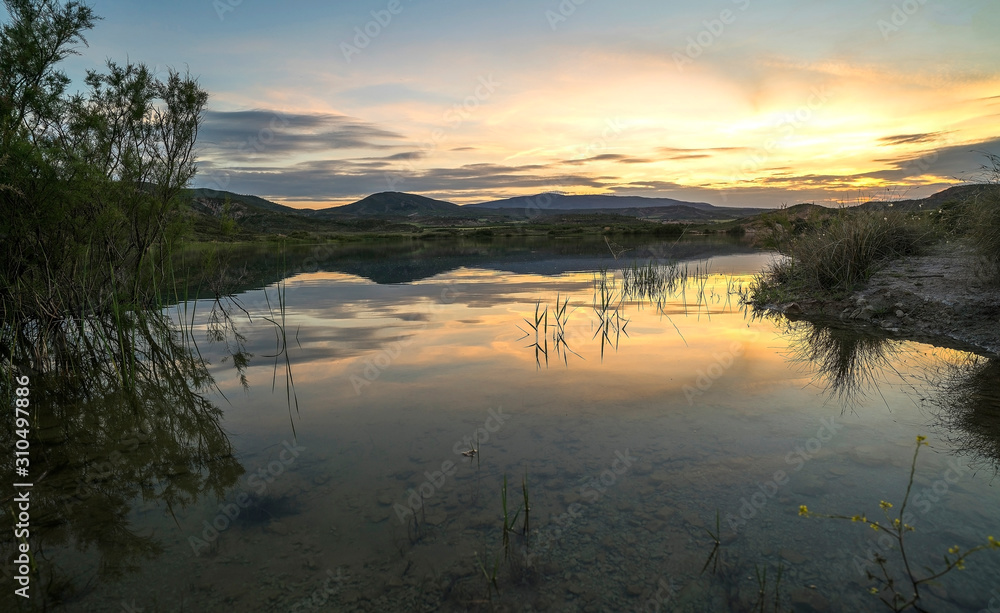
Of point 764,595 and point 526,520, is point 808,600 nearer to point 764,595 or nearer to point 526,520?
point 764,595

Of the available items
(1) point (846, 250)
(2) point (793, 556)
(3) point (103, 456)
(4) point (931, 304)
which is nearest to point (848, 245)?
(1) point (846, 250)

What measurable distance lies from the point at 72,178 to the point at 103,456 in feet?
15.5

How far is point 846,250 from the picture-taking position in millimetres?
13445

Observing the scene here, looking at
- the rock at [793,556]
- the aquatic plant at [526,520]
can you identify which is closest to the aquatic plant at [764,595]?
the rock at [793,556]

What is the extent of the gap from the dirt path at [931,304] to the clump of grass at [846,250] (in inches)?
19.4

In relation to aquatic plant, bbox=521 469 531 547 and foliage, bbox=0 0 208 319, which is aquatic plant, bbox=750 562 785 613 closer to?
aquatic plant, bbox=521 469 531 547

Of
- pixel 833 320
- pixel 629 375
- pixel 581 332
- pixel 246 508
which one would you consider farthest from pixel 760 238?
pixel 246 508

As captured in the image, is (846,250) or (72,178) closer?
(72,178)

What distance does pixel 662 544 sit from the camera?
3.67 meters

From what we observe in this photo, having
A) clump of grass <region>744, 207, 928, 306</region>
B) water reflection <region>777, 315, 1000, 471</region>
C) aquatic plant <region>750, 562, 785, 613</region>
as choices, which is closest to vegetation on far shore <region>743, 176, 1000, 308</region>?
clump of grass <region>744, 207, 928, 306</region>

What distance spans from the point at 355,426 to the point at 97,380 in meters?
4.87

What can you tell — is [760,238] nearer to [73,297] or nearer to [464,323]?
[464,323]

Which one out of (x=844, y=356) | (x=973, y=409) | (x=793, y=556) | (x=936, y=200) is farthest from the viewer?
(x=936, y=200)

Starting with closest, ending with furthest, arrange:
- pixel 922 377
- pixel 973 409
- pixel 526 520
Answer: pixel 526 520 < pixel 973 409 < pixel 922 377
